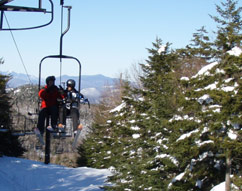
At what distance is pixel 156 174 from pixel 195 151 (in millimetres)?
5299

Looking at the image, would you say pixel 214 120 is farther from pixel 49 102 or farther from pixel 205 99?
pixel 49 102

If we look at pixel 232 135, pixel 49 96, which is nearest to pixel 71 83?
pixel 49 96

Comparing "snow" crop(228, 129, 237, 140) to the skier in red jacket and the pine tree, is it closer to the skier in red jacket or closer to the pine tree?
the pine tree

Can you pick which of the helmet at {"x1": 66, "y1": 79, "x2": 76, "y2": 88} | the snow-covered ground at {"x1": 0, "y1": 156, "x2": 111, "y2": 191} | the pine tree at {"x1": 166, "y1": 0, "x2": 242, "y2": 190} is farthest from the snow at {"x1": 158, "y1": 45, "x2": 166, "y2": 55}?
the helmet at {"x1": 66, "y1": 79, "x2": 76, "y2": 88}

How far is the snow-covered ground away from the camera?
31.1 m

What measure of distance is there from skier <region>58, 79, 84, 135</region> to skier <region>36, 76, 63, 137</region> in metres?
0.26

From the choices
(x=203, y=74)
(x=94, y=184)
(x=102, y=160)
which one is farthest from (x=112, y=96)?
(x=203, y=74)

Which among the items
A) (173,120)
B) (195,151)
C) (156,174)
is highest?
(173,120)

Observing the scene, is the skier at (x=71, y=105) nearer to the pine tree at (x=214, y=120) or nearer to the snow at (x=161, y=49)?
the pine tree at (x=214, y=120)

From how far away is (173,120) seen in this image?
18.4 meters

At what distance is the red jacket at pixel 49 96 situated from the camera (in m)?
→ 12.4

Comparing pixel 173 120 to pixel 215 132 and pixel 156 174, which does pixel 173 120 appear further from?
pixel 156 174

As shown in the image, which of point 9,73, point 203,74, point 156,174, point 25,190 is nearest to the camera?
point 203,74

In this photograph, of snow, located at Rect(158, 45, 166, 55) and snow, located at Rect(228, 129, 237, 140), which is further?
snow, located at Rect(158, 45, 166, 55)
